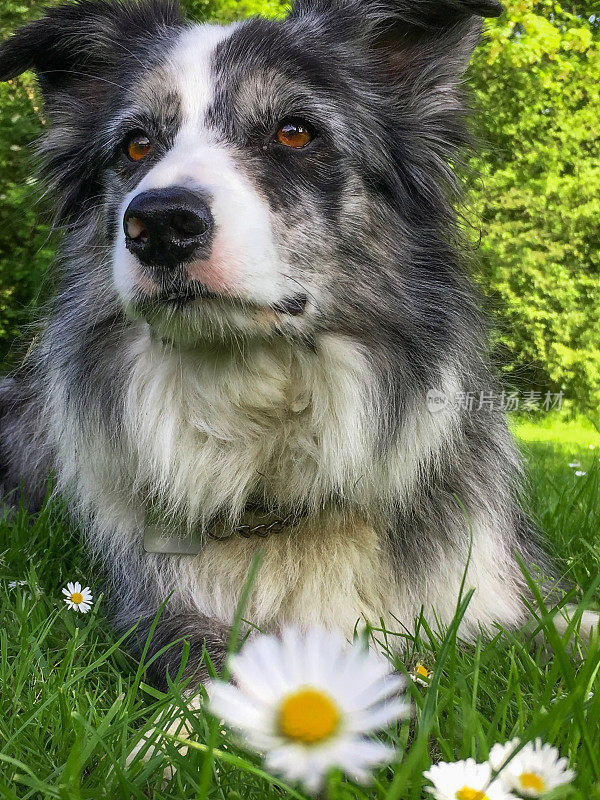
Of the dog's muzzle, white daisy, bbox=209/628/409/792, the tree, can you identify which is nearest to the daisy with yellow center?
white daisy, bbox=209/628/409/792

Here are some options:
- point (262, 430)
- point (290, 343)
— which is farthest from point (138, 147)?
point (262, 430)

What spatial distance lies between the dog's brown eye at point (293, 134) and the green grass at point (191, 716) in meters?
1.53

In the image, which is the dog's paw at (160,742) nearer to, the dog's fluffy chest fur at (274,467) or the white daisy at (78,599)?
the dog's fluffy chest fur at (274,467)

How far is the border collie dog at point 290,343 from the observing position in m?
2.29

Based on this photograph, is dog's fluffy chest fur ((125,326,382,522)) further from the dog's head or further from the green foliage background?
the green foliage background

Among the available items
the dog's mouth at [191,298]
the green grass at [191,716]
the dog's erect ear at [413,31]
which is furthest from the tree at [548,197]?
the dog's mouth at [191,298]

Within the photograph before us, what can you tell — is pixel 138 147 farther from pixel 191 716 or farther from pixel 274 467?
pixel 191 716

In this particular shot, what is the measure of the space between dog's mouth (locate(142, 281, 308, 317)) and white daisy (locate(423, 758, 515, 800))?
1409mm

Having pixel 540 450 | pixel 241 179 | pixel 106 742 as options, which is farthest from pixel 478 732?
pixel 540 450

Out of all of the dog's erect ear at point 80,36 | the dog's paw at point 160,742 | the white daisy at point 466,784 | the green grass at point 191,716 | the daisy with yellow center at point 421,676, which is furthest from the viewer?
the dog's erect ear at point 80,36

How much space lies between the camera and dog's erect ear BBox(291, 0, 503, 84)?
2734mm

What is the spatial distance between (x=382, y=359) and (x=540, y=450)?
5128 mm

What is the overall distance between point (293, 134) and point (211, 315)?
716 mm

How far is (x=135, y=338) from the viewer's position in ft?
8.63
